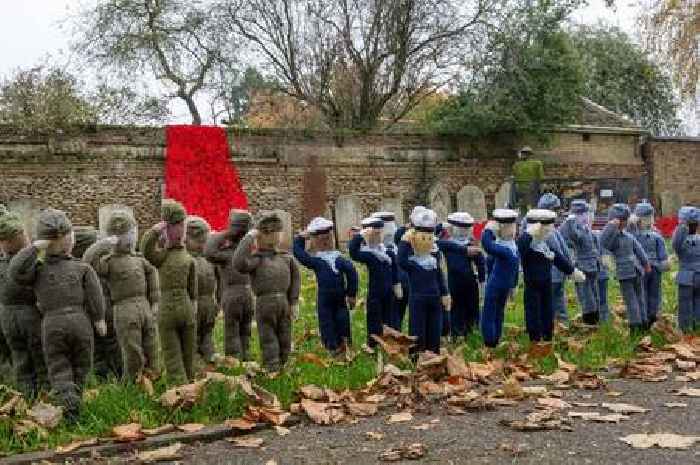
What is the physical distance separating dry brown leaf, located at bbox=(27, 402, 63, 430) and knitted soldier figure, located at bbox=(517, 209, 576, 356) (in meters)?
5.04

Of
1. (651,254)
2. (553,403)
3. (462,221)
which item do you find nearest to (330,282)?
(462,221)

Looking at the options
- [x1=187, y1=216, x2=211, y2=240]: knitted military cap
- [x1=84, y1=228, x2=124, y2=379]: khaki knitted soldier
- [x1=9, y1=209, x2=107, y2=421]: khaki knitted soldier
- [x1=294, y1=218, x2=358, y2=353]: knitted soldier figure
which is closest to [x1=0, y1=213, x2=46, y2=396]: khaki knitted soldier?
[x1=9, y1=209, x2=107, y2=421]: khaki knitted soldier

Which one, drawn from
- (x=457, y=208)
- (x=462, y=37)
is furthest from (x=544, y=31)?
(x=457, y=208)

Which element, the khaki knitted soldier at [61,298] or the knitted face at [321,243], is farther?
the knitted face at [321,243]

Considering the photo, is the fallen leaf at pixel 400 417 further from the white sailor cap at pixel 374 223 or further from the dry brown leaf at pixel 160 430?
the white sailor cap at pixel 374 223

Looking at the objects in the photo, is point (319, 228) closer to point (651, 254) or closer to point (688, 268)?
point (651, 254)

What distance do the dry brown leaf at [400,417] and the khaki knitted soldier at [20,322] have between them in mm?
2930

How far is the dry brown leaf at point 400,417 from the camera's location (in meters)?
6.21

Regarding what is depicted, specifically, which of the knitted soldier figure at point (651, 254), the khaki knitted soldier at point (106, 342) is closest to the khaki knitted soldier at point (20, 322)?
the khaki knitted soldier at point (106, 342)

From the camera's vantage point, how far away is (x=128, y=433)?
18.7 feet

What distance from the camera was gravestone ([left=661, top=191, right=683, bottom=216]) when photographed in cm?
2542

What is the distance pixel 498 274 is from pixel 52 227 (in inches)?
182

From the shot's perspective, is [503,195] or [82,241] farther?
[503,195]

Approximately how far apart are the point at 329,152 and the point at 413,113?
8378 mm
